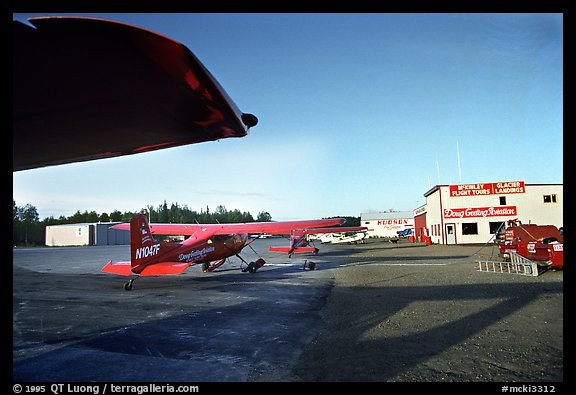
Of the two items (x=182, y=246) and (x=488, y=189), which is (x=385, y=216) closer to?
(x=488, y=189)

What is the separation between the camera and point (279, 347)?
5805 mm

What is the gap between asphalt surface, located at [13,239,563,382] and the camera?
470 cm

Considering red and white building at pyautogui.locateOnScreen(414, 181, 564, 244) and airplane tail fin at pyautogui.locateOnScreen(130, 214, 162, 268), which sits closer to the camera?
airplane tail fin at pyautogui.locateOnScreen(130, 214, 162, 268)

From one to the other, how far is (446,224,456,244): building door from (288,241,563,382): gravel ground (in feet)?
95.4

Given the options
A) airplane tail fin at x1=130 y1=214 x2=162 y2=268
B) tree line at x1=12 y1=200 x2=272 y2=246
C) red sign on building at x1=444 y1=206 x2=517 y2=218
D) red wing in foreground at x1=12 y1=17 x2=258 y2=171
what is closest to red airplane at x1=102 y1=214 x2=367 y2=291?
airplane tail fin at x1=130 y1=214 x2=162 y2=268

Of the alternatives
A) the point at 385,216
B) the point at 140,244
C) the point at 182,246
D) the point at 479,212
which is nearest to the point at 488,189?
the point at 479,212

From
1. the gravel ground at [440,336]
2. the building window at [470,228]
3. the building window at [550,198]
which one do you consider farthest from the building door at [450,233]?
the gravel ground at [440,336]

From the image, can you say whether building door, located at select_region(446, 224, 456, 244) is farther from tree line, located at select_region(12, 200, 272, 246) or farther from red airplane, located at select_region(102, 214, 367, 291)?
tree line, located at select_region(12, 200, 272, 246)

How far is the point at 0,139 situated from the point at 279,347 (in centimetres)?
488

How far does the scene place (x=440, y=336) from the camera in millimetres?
6125

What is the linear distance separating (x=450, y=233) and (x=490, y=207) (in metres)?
4.89

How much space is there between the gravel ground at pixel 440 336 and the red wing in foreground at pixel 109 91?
3.57 meters
